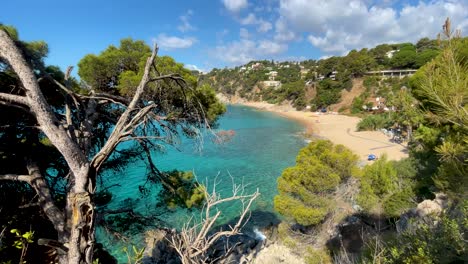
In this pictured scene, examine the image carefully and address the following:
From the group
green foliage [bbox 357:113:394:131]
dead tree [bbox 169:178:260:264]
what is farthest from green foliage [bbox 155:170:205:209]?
green foliage [bbox 357:113:394:131]

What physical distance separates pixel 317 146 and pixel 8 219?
29.2 feet

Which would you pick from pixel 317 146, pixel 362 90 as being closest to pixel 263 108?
pixel 362 90

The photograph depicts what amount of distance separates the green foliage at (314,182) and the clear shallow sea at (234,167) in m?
2.73

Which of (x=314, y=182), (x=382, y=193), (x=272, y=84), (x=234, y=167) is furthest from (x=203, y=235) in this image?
(x=272, y=84)

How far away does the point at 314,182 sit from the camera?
8938mm

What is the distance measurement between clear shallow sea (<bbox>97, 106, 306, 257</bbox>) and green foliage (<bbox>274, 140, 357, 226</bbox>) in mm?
2731

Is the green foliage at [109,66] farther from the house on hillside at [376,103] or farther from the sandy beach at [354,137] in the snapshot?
the house on hillside at [376,103]

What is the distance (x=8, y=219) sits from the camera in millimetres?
3510

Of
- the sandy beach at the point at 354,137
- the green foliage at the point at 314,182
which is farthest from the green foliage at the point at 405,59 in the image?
the green foliage at the point at 314,182

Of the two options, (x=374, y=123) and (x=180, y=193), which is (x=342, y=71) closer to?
(x=374, y=123)

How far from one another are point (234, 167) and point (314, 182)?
12559 mm

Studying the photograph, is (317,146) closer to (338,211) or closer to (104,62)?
(338,211)

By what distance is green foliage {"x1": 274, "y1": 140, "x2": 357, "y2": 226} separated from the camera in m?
8.91

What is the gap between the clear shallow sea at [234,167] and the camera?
1213 centimetres
